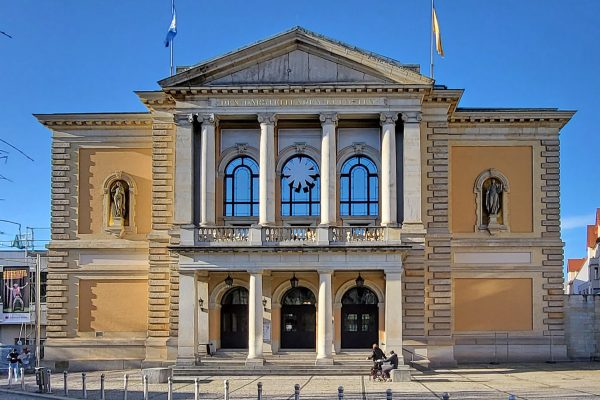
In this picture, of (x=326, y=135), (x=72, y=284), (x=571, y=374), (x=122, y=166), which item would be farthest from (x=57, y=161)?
(x=571, y=374)

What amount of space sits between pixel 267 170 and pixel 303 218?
3185 mm

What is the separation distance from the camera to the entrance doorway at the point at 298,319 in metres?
39.5

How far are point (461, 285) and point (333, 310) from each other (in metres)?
6.47

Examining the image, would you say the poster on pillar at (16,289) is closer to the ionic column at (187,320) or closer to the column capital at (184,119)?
the ionic column at (187,320)

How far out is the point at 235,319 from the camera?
39.9 meters

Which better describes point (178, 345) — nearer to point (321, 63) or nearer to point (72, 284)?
point (72, 284)

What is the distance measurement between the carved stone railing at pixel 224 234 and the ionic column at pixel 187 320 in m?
1.77

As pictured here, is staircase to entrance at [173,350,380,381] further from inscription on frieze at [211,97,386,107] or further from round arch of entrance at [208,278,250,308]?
inscription on frieze at [211,97,386,107]

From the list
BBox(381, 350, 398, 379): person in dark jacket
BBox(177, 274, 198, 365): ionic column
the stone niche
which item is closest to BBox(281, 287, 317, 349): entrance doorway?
BBox(177, 274, 198, 365): ionic column

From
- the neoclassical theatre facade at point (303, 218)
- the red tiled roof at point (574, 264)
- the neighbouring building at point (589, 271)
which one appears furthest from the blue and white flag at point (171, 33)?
the red tiled roof at point (574, 264)

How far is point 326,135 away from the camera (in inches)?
1483

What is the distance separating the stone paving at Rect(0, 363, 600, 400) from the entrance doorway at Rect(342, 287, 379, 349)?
3734 mm

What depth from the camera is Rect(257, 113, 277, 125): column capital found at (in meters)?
37.8

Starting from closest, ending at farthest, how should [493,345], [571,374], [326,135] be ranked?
[571,374] → [326,135] → [493,345]
